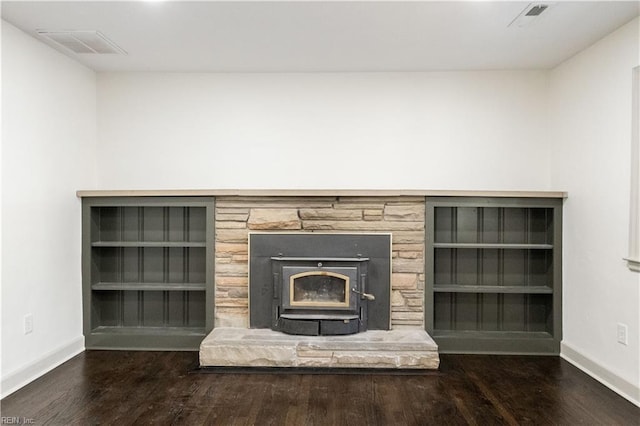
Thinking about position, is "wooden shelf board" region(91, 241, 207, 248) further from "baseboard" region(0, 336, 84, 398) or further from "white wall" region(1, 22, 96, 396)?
"baseboard" region(0, 336, 84, 398)

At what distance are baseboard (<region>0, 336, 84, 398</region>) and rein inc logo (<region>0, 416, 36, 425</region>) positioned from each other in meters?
0.36

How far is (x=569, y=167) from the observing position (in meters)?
3.58

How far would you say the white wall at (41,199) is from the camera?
290 centimetres

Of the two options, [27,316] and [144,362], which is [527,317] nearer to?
[144,362]

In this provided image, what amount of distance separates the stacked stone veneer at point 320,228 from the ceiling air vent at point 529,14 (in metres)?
1.45

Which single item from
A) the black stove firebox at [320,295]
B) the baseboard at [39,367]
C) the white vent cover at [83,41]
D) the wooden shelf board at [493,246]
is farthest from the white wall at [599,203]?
the baseboard at [39,367]

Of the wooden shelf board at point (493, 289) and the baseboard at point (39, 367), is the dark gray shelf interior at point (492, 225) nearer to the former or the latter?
the wooden shelf board at point (493, 289)

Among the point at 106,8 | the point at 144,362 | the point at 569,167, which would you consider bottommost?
the point at 144,362

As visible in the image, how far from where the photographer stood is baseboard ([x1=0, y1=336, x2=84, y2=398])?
112 inches

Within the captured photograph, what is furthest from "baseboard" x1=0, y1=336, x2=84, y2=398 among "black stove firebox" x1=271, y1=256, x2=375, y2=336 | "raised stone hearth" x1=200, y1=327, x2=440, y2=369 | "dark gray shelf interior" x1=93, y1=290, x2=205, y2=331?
"black stove firebox" x1=271, y1=256, x2=375, y2=336

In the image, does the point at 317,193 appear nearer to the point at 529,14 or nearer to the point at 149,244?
the point at 149,244

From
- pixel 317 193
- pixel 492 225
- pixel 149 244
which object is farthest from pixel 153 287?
pixel 492 225

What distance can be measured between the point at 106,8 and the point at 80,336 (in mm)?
2595

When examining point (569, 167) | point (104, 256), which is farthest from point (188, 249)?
point (569, 167)
